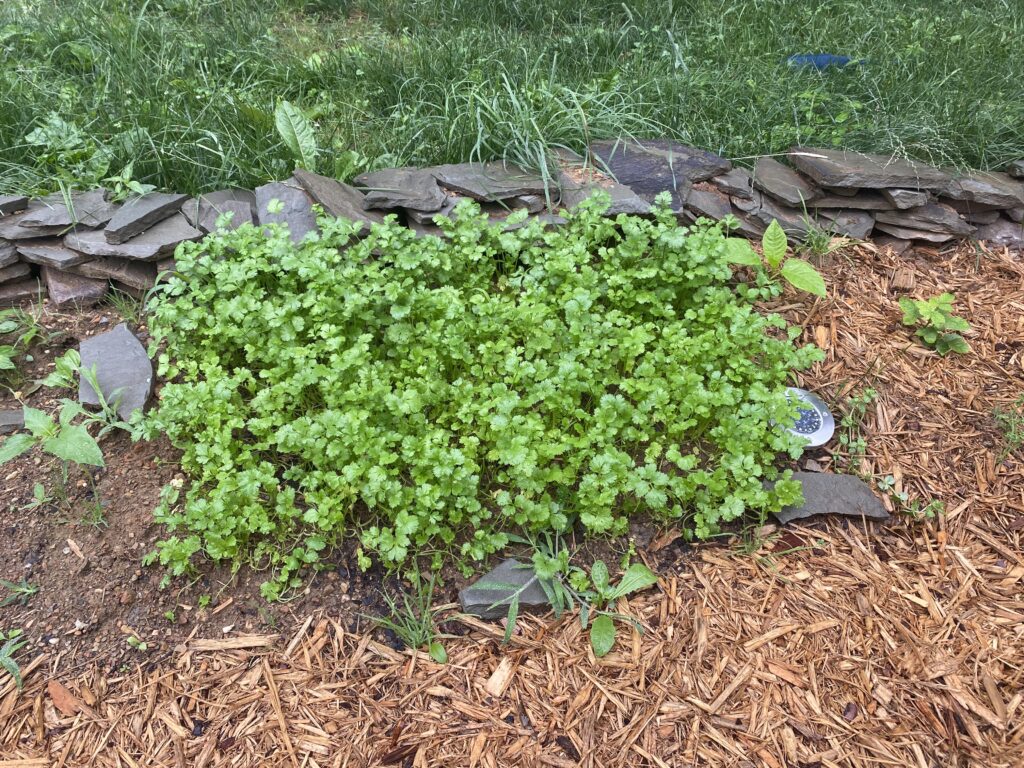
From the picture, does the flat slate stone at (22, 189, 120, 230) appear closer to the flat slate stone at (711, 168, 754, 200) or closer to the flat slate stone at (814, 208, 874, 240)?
the flat slate stone at (711, 168, 754, 200)

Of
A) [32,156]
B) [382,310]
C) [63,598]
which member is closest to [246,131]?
[32,156]

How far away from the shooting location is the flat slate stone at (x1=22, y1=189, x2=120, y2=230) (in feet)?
A: 10.2

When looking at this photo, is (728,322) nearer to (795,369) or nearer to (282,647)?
(795,369)

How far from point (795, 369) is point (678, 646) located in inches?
55.6

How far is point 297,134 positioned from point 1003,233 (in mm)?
3729

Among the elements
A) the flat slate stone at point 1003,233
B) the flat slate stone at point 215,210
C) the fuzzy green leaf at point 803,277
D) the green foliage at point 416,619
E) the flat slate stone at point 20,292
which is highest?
the flat slate stone at point 215,210

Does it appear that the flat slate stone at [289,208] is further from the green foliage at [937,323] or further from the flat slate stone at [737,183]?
the green foliage at [937,323]

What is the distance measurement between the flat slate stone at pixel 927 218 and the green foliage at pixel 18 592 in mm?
4031

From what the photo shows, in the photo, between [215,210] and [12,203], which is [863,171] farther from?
[12,203]

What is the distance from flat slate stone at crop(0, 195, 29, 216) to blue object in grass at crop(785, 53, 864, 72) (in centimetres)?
417

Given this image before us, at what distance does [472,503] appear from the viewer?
231 centimetres

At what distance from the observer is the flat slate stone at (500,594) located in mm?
2248

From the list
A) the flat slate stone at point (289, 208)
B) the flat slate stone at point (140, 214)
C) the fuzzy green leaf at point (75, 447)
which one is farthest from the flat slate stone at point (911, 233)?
the fuzzy green leaf at point (75, 447)

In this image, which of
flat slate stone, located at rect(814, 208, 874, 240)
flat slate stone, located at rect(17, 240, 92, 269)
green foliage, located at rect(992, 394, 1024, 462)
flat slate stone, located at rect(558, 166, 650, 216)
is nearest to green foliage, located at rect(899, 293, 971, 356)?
green foliage, located at rect(992, 394, 1024, 462)
